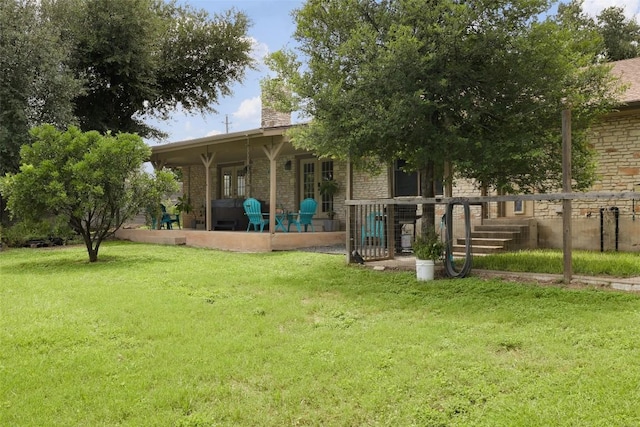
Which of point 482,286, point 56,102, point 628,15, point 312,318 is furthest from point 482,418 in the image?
point 628,15

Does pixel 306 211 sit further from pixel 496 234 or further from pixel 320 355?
pixel 320 355

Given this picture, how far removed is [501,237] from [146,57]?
12.7m

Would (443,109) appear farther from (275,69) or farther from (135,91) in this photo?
(135,91)

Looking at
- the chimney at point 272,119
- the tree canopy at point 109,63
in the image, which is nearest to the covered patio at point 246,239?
the chimney at point 272,119

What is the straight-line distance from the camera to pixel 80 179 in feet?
30.6

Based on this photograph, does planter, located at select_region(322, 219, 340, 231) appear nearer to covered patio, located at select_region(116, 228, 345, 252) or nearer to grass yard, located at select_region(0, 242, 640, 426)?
covered patio, located at select_region(116, 228, 345, 252)

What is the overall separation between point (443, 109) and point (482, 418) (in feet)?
17.7

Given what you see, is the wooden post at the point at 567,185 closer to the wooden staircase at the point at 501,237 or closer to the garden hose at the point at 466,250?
the garden hose at the point at 466,250

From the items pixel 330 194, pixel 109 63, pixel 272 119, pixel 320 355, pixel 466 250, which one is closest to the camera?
pixel 320 355

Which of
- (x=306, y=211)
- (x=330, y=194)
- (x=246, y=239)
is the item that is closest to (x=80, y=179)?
(x=246, y=239)

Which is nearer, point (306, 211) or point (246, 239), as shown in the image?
point (246, 239)

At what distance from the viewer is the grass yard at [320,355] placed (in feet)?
9.62

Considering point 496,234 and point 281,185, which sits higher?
point 281,185

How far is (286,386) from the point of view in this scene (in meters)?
3.32
